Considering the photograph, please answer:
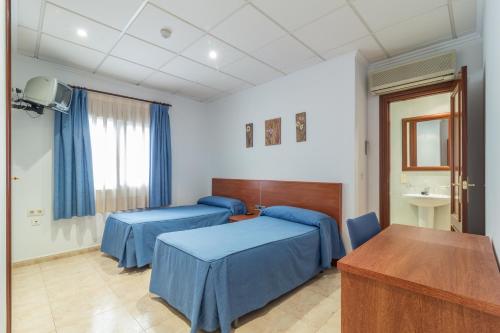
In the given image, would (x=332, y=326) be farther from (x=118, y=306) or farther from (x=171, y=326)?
(x=118, y=306)

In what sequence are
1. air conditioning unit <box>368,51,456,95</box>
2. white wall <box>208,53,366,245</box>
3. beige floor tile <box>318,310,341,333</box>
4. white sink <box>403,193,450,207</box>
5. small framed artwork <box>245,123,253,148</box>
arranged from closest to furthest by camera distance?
beige floor tile <box>318,310,341,333</box> → air conditioning unit <box>368,51,456,95</box> → white wall <box>208,53,366,245</box> → white sink <box>403,193,450,207</box> → small framed artwork <box>245,123,253,148</box>

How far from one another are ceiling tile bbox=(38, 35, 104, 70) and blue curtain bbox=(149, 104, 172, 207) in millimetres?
1114

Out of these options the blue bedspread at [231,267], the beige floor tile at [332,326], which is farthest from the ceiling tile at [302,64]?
the beige floor tile at [332,326]

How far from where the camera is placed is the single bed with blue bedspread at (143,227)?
2.82 metres

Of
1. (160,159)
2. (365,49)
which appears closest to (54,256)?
(160,159)

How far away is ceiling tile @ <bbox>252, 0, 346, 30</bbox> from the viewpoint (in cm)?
201

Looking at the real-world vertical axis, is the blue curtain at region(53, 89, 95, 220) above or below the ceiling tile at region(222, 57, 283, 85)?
below

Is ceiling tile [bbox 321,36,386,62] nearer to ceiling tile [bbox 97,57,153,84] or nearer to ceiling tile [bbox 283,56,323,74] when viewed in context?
ceiling tile [bbox 283,56,323,74]

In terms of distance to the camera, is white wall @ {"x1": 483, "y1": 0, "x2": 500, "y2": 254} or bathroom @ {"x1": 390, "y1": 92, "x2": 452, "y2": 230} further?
bathroom @ {"x1": 390, "y1": 92, "x2": 452, "y2": 230}

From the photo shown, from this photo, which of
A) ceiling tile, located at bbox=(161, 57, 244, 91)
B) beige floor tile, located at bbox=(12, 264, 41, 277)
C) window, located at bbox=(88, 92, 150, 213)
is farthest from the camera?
window, located at bbox=(88, 92, 150, 213)

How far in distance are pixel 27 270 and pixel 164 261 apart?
A: 6.71 feet

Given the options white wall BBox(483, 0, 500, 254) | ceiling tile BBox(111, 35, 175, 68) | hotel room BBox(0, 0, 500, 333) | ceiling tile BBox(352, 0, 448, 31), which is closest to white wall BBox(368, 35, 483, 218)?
hotel room BBox(0, 0, 500, 333)

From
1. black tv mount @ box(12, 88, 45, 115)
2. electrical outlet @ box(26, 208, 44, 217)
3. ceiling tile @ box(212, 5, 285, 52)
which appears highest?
ceiling tile @ box(212, 5, 285, 52)

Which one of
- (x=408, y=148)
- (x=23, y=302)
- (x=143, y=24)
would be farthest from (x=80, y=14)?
(x=408, y=148)
